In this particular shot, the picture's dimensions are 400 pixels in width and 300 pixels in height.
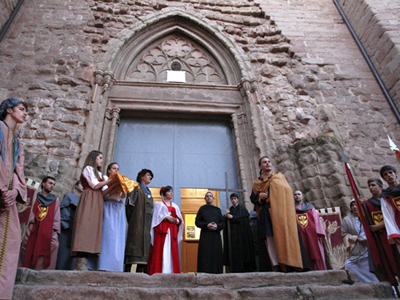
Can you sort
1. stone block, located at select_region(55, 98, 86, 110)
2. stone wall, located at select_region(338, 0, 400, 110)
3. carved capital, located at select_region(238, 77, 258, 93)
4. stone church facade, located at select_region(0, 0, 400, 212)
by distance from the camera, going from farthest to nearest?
carved capital, located at select_region(238, 77, 258, 93)
stone wall, located at select_region(338, 0, 400, 110)
stone block, located at select_region(55, 98, 86, 110)
stone church facade, located at select_region(0, 0, 400, 212)

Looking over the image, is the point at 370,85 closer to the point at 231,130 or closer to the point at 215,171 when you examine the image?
the point at 231,130

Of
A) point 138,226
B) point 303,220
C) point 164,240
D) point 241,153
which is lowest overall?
point 164,240

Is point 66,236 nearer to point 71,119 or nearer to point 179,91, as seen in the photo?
point 71,119

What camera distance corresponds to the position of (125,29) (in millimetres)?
8055

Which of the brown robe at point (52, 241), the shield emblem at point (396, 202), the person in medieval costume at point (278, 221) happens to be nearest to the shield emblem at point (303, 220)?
the person in medieval costume at point (278, 221)

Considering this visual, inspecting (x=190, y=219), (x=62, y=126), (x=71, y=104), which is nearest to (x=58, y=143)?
(x=62, y=126)

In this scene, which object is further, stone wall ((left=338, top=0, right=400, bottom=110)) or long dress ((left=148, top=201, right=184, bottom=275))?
stone wall ((left=338, top=0, right=400, bottom=110))

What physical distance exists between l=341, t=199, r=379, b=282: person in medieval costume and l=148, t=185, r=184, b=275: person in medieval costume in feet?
7.86

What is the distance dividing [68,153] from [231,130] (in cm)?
366

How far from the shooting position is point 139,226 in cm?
381

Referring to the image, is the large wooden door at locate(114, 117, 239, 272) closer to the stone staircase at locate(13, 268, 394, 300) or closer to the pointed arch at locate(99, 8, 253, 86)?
the pointed arch at locate(99, 8, 253, 86)

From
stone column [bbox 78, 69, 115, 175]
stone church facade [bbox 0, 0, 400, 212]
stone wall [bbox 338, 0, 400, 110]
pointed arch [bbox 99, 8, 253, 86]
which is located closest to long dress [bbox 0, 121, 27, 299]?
stone church facade [bbox 0, 0, 400, 212]

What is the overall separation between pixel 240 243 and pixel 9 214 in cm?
314

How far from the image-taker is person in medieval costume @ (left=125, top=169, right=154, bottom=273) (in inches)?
144
